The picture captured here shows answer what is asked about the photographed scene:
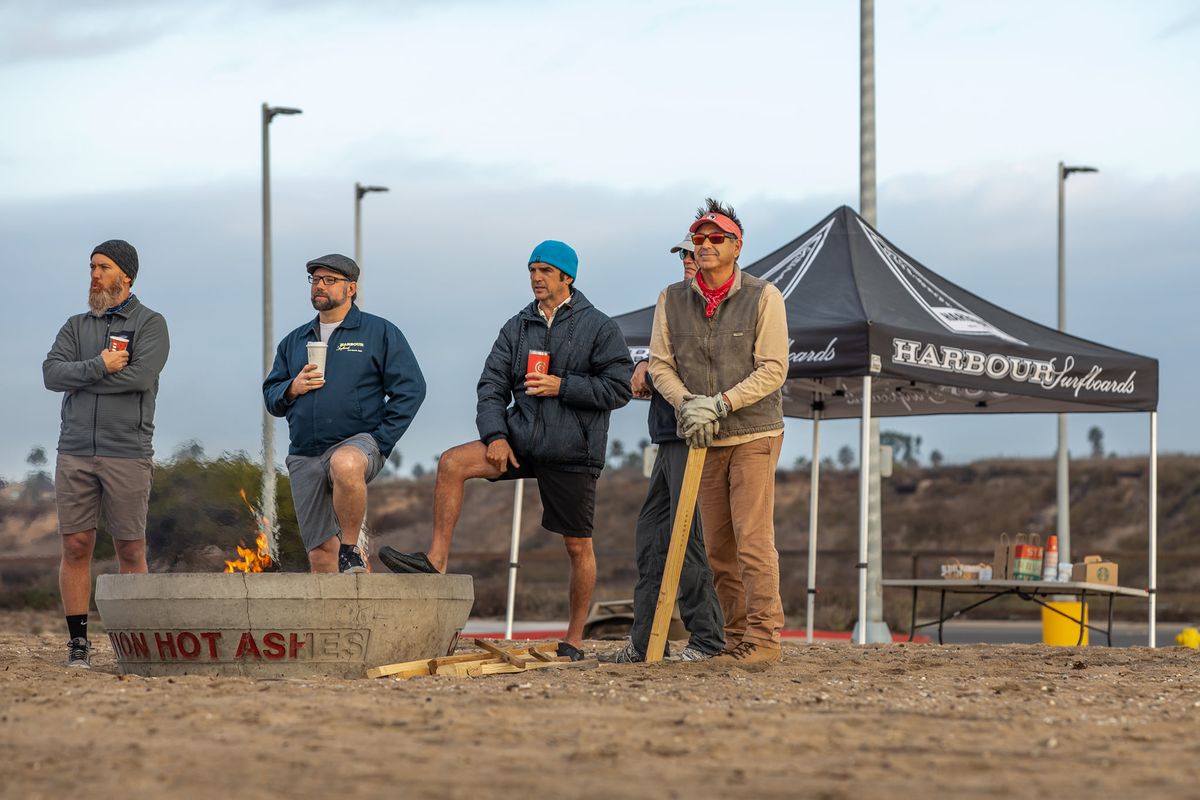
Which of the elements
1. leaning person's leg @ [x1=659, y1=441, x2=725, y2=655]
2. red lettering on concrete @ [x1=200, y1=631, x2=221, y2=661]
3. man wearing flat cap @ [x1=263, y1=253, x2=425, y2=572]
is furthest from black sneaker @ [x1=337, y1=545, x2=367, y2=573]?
leaning person's leg @ [x1=659, y1=441, x2=725, y2=655]

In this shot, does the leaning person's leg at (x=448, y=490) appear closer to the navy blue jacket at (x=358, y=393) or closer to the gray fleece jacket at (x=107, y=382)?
the navy blue jacket at (x=358, y=393)

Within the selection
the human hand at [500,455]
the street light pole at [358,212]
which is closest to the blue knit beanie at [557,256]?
the human hand at [500,455]

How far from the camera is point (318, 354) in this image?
782cm

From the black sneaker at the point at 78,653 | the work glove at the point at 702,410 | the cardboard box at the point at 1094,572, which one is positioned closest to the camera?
the work glove at the point at 702,410

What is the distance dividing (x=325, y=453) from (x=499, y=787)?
386 cm

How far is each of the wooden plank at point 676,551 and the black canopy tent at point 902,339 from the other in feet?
12.0

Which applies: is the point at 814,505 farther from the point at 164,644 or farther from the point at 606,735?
the point at 606,735

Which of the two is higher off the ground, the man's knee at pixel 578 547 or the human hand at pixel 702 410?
the human hand at pixel 702 410

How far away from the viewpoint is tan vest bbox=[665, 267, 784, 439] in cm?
766

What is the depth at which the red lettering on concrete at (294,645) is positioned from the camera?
23.7 ft

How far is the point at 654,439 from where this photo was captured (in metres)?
8.04

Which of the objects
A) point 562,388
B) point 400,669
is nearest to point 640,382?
point 562,388

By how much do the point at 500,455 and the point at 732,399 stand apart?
122cm

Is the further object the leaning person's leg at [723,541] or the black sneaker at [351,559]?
the leaning person's leg at [723,541]
